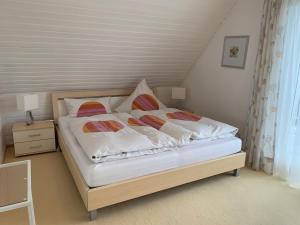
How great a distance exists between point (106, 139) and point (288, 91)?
212 cm

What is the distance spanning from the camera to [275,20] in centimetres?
267

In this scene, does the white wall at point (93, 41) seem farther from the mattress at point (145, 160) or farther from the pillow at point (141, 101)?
the mattress at point (145, 160)

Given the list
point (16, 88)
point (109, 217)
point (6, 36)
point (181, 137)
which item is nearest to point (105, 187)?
point (109, 217)

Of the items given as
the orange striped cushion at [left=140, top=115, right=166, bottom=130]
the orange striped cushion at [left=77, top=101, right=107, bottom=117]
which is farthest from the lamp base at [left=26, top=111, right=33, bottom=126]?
the orange striped cushion at [left=140, top=115, right=166, bottom=130]

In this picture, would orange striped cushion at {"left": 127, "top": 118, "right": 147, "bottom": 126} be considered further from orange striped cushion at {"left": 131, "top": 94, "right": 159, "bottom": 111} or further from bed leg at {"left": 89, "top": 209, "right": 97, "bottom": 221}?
bed leg at {"left": 89, "top": 209, "right": 97, "bottom": 221}

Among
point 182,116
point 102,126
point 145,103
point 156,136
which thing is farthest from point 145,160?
point 145,103

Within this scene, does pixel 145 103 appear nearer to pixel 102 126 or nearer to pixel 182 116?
pixel 182 116

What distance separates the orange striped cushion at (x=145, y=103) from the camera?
378cm

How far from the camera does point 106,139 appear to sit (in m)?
2.23

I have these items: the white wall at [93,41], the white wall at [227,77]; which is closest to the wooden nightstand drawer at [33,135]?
the white wall at [93,41]

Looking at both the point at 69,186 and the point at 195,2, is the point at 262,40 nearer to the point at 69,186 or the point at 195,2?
the point at 195,2

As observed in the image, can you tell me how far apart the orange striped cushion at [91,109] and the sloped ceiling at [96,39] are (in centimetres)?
42

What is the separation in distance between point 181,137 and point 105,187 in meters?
0.94

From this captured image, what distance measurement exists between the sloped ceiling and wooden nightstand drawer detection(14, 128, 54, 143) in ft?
2.14
